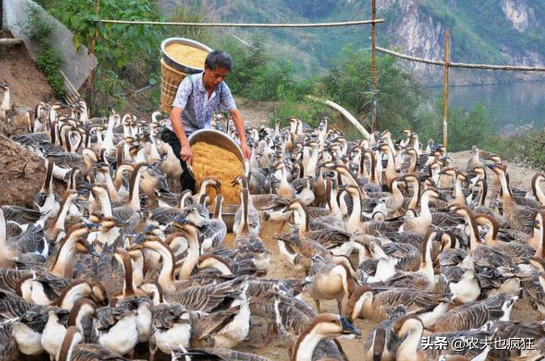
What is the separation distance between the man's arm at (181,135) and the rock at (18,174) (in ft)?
6.35

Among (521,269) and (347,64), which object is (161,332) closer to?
(521,269)

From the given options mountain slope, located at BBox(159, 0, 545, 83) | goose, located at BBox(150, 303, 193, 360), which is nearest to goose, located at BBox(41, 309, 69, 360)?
goose, located at BBox(150, 303, 193, 360)

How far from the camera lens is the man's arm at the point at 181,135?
27.9 feet

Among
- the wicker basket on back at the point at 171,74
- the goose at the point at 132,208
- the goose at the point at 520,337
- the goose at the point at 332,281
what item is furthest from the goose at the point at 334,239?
the wicker basket on back at the point at 171,74

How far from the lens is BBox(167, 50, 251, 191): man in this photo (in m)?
8.61

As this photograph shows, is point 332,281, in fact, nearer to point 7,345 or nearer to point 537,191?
point 7,345

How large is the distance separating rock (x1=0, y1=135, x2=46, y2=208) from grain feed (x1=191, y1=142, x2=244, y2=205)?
1.95 m

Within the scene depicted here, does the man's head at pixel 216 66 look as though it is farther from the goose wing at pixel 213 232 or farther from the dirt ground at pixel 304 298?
the dirt ground at pixel 304 298

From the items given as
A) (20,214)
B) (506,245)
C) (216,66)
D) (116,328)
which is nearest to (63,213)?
(20,214)

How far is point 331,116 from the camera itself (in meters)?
19.6

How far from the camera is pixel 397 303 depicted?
6.50 meters

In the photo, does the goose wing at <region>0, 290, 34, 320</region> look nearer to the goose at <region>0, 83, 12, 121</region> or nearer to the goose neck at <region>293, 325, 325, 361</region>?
the goose neck at <region>293, 325, 325, 361</region>

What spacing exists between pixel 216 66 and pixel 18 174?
2787 millimetres

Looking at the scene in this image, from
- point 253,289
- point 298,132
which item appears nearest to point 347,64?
point 298,132
